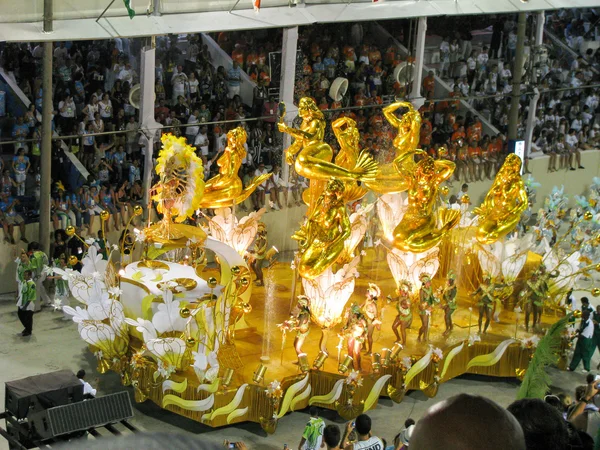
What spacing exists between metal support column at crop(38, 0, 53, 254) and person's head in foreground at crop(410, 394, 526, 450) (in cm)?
1267

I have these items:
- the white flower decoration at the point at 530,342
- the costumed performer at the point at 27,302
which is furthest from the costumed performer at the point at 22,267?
the white flower decoration at the point at 530,342

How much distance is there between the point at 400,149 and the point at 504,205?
59.1 inches

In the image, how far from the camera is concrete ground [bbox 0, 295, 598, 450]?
12133 millimetres

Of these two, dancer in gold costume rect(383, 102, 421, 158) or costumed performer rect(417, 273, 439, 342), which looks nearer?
costumed performer rect(417, 273, 439, 342)

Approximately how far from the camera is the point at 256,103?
19281 millimetres

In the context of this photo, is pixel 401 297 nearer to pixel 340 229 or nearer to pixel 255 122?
pixel 340 229

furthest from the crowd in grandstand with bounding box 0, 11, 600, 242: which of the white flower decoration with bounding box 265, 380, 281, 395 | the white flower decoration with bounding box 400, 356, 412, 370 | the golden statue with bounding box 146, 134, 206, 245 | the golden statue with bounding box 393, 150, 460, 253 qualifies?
the white flower decoration with bounding box 265, 380, 281, 395

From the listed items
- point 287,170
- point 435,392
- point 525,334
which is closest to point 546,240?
point 525,334

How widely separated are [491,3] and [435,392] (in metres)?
9.76

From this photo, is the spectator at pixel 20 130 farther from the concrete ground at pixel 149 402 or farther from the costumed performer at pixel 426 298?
the costumed performer at pixel 426 298

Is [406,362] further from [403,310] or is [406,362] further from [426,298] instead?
[426,298]

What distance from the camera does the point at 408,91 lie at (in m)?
20.9

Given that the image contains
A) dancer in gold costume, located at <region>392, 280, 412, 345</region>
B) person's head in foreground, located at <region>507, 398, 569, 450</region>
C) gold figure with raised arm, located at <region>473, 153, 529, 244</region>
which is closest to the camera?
person's head in foreground, located at <region>507, 398, 569, 450</region>

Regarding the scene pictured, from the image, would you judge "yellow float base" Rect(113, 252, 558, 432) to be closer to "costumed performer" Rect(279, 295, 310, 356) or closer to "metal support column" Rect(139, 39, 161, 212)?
→ "costumed performer" Rect(279, 295, 310, 356)
